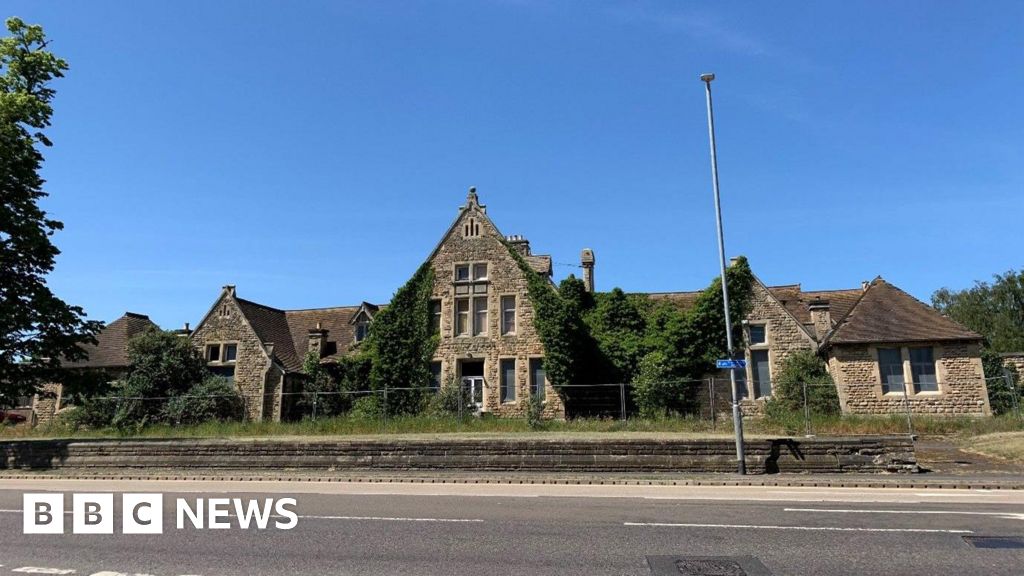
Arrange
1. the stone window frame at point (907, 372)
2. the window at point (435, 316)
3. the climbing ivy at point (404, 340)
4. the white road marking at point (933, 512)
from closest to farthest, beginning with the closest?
the white road marking at point (933, 512)
the stone window frame at point (907, 372)
the climbing ivy at point (404, 340)
the window at point (435, 316)

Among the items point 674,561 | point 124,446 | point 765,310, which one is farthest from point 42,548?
point 765,310

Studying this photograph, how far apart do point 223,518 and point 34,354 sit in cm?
1748

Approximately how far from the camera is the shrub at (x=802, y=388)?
28781mm

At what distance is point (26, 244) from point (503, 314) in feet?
66.0

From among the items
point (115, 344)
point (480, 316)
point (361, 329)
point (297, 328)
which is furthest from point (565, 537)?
point (115, 344)

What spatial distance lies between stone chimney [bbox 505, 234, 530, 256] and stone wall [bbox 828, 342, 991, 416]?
16.6 m

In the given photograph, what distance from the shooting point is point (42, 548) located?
321 inches

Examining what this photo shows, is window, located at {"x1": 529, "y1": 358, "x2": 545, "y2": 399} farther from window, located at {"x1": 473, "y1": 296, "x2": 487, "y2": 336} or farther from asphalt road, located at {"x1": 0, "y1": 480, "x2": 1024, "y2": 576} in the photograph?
asphalt road, located at {"x1": 0, "y1": 480, "x2": 1024, "y2": 576}

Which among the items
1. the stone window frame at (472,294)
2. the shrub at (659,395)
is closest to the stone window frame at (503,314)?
the stone window frame at (472,294)

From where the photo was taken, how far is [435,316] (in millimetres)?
33875

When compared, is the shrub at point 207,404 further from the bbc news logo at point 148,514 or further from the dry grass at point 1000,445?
the dry grass at point 1000,445

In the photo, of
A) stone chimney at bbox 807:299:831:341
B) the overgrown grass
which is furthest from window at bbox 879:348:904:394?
stone chimney at bbox 807:299:831:341

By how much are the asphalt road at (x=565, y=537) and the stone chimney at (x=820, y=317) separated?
65.6 feet

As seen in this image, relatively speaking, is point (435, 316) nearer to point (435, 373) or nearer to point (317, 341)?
point (435, 373)
